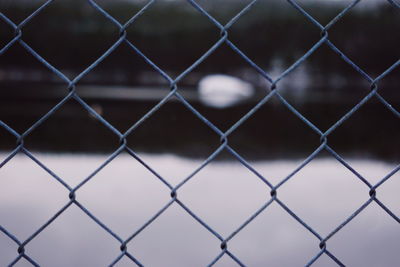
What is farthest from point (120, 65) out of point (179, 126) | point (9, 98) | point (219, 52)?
point (179, 126)

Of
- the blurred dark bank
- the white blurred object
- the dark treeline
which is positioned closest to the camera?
the white blurred object

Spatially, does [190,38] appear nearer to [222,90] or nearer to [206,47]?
[206,47]

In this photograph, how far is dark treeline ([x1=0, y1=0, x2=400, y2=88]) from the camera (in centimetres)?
1853

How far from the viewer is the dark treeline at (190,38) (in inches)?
730

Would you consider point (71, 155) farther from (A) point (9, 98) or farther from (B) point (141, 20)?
(B) point (141, 20)

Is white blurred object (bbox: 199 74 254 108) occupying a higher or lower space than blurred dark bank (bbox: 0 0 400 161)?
lower

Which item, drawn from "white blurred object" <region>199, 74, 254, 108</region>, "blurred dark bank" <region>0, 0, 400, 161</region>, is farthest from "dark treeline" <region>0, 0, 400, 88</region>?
"white blurred object" <region>199, 74, 254, 108</region>

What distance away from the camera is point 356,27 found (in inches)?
735

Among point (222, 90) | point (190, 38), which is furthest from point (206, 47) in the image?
point (222, 90)

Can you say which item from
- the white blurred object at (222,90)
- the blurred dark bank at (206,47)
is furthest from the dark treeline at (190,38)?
the white blurred object at (222,90)

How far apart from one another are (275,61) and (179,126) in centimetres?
1238

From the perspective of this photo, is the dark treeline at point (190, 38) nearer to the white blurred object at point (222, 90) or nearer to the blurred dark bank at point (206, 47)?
the blurred dark bank at point (206, 47)

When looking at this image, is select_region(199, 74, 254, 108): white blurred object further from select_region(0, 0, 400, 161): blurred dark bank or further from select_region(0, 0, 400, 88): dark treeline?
select_region(0, 0, 400, 88): dark treeline

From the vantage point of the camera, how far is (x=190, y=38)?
19.9 meters
